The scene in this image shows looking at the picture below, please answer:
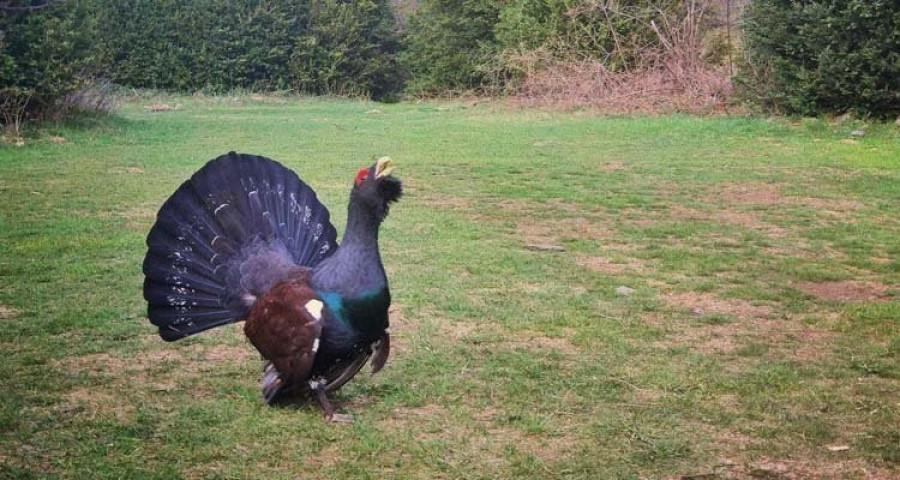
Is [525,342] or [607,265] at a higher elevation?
[525,342]

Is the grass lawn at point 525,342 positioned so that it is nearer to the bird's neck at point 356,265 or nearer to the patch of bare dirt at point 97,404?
the patch of bare dirt at point 97,404

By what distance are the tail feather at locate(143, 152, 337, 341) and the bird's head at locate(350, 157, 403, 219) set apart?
61 centimetres

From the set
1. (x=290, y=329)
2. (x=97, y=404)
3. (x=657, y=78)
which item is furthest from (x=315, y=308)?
(x=657, y=78)

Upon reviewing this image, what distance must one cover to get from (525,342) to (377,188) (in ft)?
5.31

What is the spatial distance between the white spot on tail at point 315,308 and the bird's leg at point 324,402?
333mm

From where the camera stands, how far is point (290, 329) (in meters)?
4.11

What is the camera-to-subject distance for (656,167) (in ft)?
42.3

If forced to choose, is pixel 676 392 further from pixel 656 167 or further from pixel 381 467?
pixel 656 167

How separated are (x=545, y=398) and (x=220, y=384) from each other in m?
1.53

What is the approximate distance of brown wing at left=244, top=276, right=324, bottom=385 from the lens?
13.3 feet

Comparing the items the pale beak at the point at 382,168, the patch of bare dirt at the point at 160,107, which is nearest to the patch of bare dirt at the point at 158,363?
the pale beak at the point at 382,168

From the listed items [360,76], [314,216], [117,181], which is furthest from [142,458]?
[360,76]

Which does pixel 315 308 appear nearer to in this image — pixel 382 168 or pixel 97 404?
pixel 382 168

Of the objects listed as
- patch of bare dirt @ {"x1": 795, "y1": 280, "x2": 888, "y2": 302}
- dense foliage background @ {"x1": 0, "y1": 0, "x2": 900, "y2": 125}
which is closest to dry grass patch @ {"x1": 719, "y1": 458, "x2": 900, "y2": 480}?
patch of bare dirt @ {"x1": 795, "y1": 280, "x2": 888, "y2": 302}
